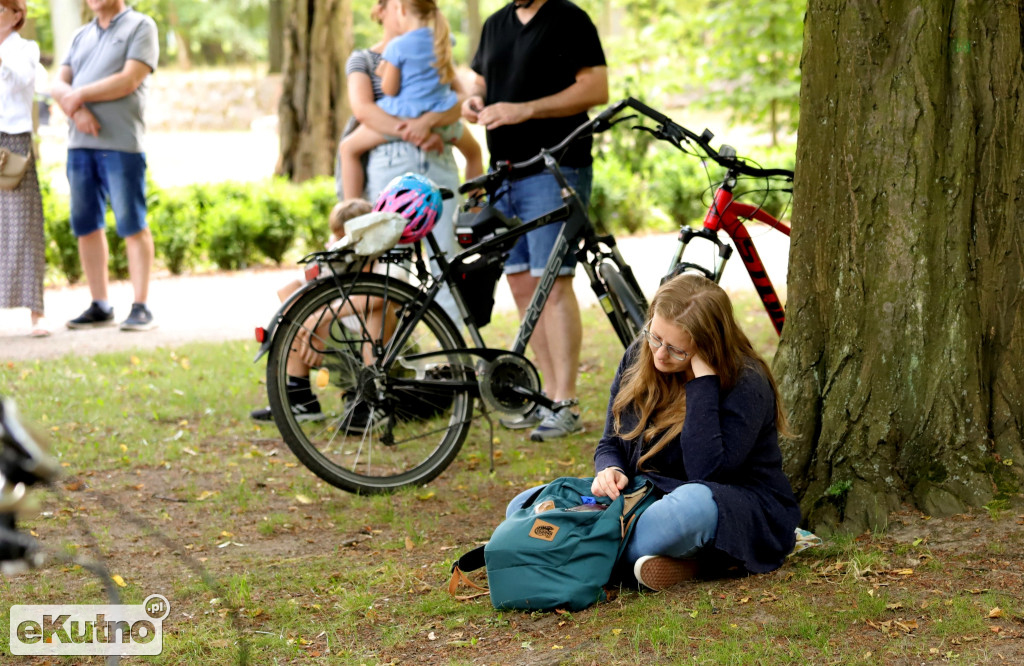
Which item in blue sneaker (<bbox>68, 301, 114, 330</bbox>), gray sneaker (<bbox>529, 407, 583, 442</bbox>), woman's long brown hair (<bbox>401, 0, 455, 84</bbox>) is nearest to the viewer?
gray sneaker (<bbox>529, 407, 583, 442</bbox>)

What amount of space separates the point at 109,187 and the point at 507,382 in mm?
4615

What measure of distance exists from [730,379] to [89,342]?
596 cm

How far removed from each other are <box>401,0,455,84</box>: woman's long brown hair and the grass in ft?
6.79

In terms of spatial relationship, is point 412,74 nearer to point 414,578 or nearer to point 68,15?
point 414,578

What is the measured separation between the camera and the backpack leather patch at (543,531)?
3.44m

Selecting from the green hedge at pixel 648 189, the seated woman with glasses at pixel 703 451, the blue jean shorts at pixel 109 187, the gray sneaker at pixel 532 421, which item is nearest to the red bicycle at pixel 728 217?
the gray sneaker at pixel 532 421

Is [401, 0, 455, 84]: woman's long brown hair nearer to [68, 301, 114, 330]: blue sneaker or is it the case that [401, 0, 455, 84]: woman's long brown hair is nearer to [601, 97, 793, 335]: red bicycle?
[601, 97, 793, 335]: red bicycle

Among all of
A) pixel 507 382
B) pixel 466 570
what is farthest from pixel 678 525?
pixel 507 382

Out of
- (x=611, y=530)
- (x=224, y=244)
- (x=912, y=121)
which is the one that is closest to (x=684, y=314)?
(x=611, y=530)

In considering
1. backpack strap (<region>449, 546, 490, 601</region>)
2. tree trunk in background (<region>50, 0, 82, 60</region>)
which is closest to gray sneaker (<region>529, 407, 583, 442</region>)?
backpack strap (<region>449, 546, 490, 601</region>)

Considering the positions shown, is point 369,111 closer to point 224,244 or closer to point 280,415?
point 280,415

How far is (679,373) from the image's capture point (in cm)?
371

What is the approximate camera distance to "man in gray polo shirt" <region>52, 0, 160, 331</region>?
27.0 ft

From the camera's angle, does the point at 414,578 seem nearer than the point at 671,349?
No
